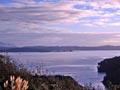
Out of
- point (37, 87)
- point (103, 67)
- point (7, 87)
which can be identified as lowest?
point (103, 67)

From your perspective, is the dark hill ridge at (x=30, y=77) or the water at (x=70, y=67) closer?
the dark hill ridge at (x=30, y=77)

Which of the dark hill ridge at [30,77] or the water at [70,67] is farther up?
the dark hill ridge at [30,77]

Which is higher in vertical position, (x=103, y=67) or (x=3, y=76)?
(x=3, y=76)

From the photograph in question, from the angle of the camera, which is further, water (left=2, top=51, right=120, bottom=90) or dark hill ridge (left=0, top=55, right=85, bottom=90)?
water (left=2, top=51, right=120, bottom=90)

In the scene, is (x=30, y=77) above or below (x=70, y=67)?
above

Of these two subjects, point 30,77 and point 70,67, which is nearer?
point 30,77

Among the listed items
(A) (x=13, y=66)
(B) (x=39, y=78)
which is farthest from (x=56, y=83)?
(A) (x=13, y=66)

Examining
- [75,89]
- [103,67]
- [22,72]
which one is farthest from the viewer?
[103,67]

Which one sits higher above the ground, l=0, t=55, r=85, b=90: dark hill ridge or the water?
l=0, t=55, r=85, b=90: dark hill ridge

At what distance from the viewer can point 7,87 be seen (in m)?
7.02

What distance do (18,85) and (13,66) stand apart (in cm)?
961

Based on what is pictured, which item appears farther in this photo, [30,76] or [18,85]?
[30,76]

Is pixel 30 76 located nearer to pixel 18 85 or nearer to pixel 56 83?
pixel 56 83

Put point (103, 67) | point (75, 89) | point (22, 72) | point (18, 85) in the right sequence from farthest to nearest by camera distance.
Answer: point (103, 67) < point (75, 89) < point (22, 72) < point (18, 85)
